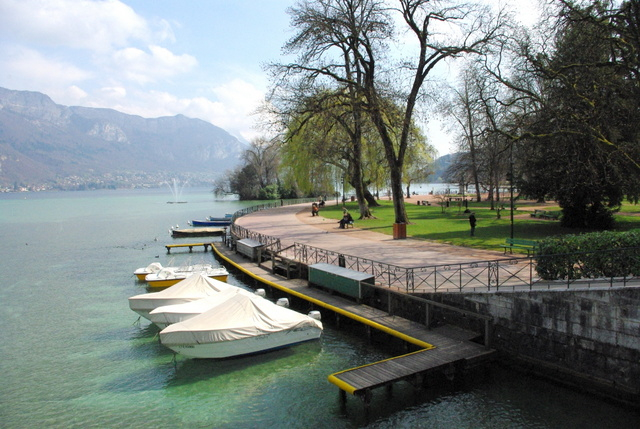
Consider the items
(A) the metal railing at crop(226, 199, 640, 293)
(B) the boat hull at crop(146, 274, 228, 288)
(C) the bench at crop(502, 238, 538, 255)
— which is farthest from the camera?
(B) the boat hull at crop(146, 274, 228, 288)

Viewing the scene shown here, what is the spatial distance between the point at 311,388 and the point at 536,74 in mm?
21394

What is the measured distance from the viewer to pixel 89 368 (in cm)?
1655

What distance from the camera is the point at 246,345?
16.4m

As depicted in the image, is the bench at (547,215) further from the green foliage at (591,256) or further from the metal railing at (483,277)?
the green foliage at (591,256)

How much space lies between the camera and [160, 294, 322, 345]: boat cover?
52.1 ft

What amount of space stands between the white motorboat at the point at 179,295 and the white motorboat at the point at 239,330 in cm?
406

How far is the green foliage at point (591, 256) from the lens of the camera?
45.2 ft

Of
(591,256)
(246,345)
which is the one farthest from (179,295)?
(591,256)

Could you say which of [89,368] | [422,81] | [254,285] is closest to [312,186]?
[422,81]

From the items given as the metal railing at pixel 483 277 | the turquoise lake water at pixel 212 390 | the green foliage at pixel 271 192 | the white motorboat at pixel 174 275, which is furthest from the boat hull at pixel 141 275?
the green foliage at pixel 271 192

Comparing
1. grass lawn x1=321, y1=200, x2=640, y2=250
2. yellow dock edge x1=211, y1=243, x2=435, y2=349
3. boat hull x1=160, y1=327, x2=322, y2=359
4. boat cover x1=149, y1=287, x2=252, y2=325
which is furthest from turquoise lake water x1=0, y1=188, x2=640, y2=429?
grass lawn x1=321, y1=200, x2=640, y2=250

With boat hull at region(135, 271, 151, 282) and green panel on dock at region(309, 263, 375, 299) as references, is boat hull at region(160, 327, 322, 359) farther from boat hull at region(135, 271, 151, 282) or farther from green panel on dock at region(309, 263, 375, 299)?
boat hull at region(135, 271, 151, 282)

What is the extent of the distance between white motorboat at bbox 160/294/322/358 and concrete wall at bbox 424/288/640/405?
6.47m

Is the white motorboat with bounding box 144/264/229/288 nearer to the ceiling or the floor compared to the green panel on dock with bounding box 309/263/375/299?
nearer to the floor
